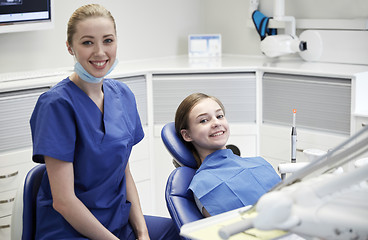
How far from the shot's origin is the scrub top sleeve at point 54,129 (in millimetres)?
1632

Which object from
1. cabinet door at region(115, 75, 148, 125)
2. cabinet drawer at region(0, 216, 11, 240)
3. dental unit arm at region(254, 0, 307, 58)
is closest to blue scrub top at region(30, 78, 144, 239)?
cabinet drawer at region(0, 216, 11, 240)

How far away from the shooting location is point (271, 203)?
92cm

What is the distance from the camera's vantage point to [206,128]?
6.44 ft

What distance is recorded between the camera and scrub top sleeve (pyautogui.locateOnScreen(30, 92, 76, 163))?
1632 millimetres

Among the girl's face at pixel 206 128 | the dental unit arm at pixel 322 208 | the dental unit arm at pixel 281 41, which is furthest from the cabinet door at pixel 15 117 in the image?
the dental unit arm at pixel 322 208

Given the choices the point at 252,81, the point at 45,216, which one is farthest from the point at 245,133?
the point at 45,216

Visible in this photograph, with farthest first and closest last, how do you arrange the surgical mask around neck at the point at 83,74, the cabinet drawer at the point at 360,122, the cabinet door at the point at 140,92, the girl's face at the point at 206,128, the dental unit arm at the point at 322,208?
the cabinet door at the point at 140,92 < the cabinet drawer at the point at 360,122 < the girl's face at the point at 206,128 < the surgical mask around neck at the point at 83,74 < the dental unit arm at the point at 322,208

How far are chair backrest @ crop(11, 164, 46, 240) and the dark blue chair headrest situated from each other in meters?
0.48

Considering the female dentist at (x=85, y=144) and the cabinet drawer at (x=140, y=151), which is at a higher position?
the female dentist at (x=85, y=144)

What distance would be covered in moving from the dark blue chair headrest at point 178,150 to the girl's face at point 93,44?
0.37 m

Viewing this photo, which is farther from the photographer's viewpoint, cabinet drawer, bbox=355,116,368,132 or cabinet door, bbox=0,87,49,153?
cabinet drawer, bbox=355,116,368,132

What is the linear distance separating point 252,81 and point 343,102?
1.78 feet

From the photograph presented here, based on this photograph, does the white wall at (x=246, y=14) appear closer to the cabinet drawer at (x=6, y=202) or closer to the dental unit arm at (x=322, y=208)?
the cabinet drawer at (x=6, y=202)

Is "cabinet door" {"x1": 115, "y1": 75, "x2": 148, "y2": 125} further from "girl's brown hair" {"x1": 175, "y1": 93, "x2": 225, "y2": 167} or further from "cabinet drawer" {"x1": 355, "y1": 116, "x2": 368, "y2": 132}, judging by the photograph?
"cabinet drawer" {"x1": 355, "y1": 116, "x2": 368, "y2": 132}
